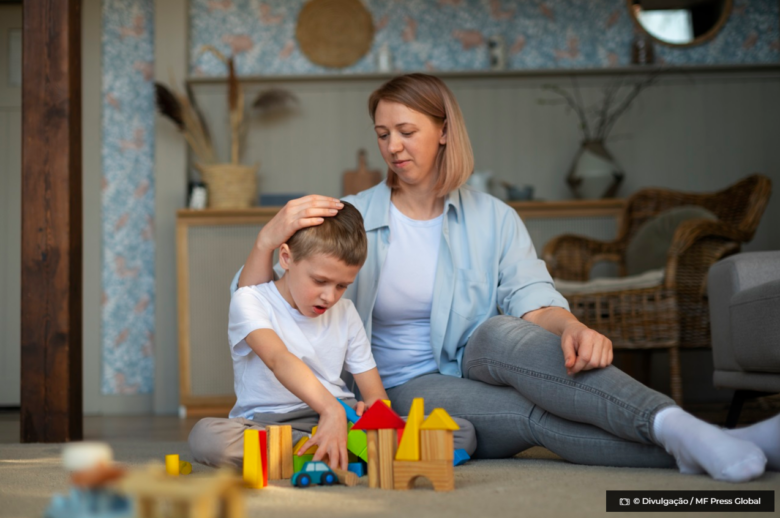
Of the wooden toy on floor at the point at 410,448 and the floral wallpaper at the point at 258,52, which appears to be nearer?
the wooden toy on floor at the point at 410,448

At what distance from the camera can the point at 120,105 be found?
3791 mm

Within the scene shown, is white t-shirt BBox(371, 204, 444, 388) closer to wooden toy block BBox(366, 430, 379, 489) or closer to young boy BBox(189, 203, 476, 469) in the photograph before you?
young boy BBox(189, 203, 476, 469)

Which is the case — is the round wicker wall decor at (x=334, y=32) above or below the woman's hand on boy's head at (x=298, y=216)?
above

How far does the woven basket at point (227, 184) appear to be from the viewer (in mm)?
3543

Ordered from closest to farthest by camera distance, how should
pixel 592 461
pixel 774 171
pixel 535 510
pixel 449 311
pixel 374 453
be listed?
pixel 535 510 < pixel 374 453 < pixel 592 461 < pixel 449 311 < pixel 774 171

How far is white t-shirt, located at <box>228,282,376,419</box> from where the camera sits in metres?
1.58

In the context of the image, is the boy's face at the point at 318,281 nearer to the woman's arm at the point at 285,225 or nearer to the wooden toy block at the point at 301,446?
the woman's arm at the point at 285,225

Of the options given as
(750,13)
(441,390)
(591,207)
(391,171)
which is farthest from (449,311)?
(750,13)

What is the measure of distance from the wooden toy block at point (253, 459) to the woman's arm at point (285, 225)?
48cm

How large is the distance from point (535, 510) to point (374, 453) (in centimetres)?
29

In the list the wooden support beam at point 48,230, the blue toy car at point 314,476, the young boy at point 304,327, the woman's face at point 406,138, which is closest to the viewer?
the blue toy car at point 314,476

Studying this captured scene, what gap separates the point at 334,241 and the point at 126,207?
8.37ft

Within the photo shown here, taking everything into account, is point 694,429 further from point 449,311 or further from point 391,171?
point 391,171

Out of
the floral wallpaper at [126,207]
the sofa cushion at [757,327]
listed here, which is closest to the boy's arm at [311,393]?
the sofa cushion at [757,327]
